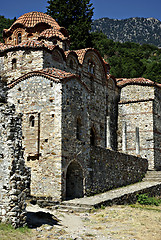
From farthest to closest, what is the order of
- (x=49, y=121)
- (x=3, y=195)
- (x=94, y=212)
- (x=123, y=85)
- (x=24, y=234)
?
(x=123, y=85)
(x=49, y=121)
(x=94, y=212)
(x=3, y=195)
(x=24, y=234)

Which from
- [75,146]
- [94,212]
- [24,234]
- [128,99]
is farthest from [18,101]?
[128,99]

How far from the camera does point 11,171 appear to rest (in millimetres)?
8352

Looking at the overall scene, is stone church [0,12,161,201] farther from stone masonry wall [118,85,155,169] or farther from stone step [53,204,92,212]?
stone step [53,204,92,212]

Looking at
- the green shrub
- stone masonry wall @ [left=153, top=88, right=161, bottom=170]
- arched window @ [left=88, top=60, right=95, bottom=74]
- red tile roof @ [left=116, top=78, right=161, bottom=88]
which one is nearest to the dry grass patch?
the green shrub

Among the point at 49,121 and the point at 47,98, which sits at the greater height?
the point at 47,98

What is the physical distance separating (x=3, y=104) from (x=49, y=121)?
3.67 metres

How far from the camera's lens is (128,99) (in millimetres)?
22344

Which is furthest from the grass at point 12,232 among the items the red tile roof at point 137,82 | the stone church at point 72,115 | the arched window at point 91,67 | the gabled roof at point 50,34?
the red tile roof at point 137,82

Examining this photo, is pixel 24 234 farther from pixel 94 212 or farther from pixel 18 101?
pixel 18 101

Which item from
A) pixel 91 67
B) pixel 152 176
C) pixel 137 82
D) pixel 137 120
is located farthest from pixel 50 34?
pixel 152 176

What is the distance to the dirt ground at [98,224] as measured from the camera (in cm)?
843

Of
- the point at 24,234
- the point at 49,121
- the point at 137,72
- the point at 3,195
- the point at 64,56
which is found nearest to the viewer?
the point at 24,234

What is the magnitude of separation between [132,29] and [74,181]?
108961mm

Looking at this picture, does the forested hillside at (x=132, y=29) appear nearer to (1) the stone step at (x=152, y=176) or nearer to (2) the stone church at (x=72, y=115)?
(2) the stone church at (x=72, y=115)
